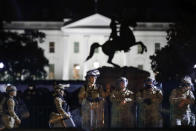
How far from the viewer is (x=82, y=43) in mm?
58312

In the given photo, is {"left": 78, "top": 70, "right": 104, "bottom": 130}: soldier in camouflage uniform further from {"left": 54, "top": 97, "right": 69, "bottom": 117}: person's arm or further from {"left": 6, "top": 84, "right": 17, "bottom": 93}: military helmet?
{"left": 6, "top": 84, "right": 17, "bottom": 93}: military helmet

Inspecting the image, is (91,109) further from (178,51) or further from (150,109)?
(178,51)

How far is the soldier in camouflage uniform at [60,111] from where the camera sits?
1250cm

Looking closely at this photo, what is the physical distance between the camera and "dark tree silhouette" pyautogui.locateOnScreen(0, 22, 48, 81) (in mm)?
37906

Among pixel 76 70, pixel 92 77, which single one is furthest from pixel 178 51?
pixel 76 70

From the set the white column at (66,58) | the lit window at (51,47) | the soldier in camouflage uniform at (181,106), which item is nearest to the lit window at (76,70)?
the white column at (66,58)

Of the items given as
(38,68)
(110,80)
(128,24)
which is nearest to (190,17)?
(128,24)

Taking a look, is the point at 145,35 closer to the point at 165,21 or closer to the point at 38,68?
the point at 165,21

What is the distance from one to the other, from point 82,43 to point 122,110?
46022mm

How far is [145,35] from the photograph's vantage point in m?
59.4

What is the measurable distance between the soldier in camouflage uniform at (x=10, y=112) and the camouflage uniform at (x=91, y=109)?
1796 millimetres

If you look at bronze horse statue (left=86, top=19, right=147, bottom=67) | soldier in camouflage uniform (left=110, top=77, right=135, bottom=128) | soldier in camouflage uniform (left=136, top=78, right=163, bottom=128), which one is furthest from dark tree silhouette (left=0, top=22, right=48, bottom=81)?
soldier in camouflage uniform (left=136, top=78, right=163, bottom=128)

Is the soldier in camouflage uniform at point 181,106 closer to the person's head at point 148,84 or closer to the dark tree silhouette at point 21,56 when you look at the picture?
the person's head at point 148,84

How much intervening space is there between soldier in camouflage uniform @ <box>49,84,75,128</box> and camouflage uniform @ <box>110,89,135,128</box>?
1218 millimetres
